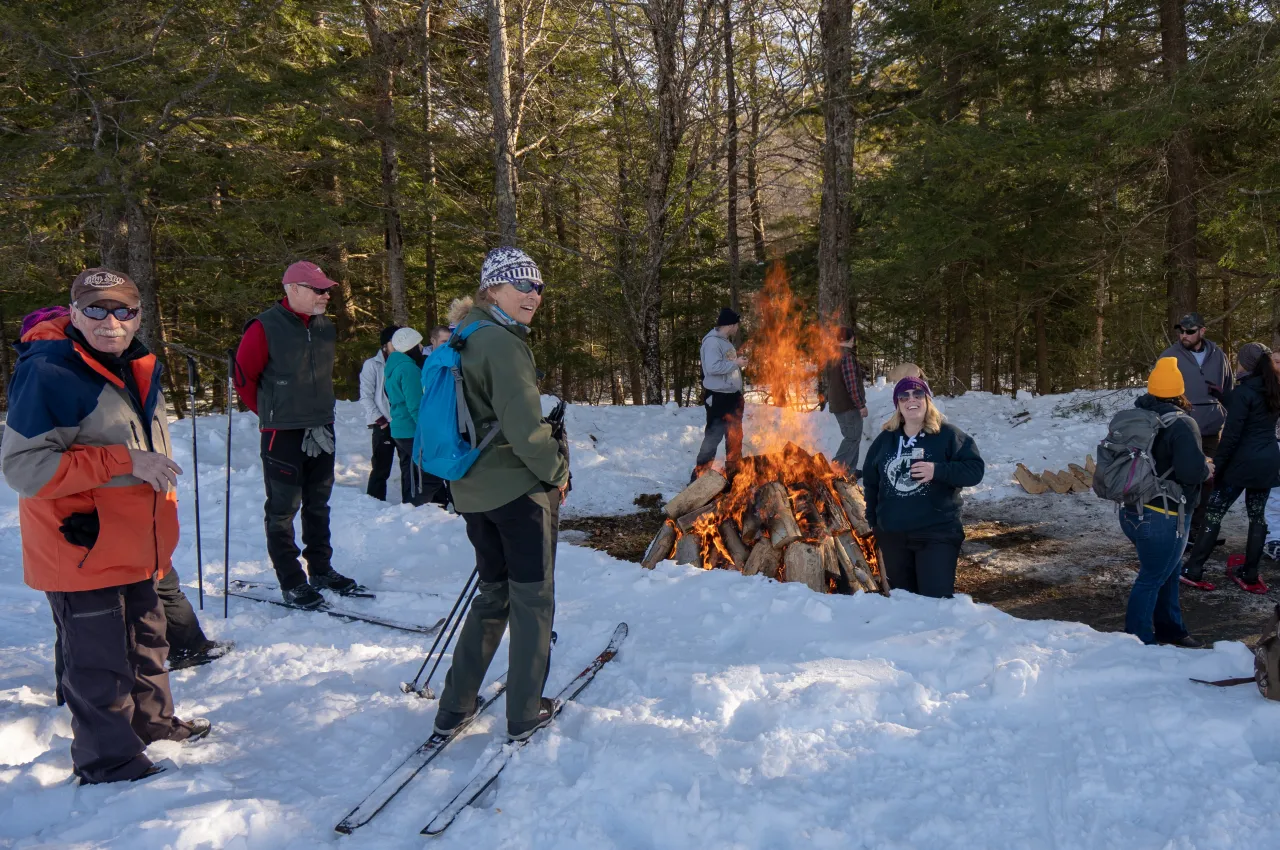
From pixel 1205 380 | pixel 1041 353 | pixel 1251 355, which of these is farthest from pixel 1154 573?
pixel 1041 353

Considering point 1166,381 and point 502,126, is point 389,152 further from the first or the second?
point 1166,381

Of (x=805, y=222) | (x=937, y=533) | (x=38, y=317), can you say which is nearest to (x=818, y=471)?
(x=937, y=533)

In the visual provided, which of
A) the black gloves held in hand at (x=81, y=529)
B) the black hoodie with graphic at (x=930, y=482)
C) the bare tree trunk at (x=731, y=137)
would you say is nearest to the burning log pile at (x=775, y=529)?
the black hoodie with graphic at (x=930, y=482)

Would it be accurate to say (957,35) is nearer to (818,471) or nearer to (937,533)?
(818,471)

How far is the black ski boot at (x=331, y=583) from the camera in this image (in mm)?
5645

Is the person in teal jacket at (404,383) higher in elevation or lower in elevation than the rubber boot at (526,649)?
higher

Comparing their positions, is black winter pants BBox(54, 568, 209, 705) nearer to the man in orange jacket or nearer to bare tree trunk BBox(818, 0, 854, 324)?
the man in orange jacket

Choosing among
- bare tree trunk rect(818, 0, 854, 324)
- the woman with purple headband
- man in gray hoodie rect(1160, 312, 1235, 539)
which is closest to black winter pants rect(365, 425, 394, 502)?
the woman with purple headband

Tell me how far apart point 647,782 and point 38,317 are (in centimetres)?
338

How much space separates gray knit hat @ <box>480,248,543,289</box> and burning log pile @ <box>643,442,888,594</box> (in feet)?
12.9

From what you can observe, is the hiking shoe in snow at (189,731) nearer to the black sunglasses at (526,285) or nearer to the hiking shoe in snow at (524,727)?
the hiking shoe in snow at (524,727)

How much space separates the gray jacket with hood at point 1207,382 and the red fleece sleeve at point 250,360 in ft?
27.2

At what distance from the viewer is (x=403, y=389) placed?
306 inches

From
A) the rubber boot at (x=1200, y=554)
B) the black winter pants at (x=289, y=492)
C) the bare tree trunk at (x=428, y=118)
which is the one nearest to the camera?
the black winter pants at (x=289, y=492)
